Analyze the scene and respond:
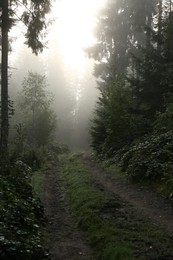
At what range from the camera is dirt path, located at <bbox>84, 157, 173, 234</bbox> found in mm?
Answer: 10234

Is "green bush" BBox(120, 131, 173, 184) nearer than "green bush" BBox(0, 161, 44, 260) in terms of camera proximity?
No

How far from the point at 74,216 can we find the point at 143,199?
9.46 feet

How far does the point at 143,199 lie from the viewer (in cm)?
1284

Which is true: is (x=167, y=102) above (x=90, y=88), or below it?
below

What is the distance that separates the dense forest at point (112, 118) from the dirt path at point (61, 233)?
36cm

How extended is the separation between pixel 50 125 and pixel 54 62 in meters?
39.9

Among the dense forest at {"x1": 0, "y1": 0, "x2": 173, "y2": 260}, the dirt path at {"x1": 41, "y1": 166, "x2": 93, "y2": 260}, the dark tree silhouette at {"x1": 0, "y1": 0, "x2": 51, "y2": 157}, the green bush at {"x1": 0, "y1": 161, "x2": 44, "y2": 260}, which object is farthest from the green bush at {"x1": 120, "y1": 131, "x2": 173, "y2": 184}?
the dark tree silhouette at {"x1": 0, "y1": 0, "x2": 51, "y2": 157}

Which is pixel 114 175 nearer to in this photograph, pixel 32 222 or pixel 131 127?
pixel 131 127

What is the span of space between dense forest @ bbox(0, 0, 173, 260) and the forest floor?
1.38 ft

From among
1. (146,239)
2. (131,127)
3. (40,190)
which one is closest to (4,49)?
(40,190)

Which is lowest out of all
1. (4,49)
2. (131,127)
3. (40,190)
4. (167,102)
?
(40,190)

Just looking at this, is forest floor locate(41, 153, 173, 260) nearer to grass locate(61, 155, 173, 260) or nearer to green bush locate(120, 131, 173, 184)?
grass locate(61, 155, 173, 260)

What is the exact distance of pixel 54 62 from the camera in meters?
77.4

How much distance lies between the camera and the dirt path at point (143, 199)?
10234 millimetres
